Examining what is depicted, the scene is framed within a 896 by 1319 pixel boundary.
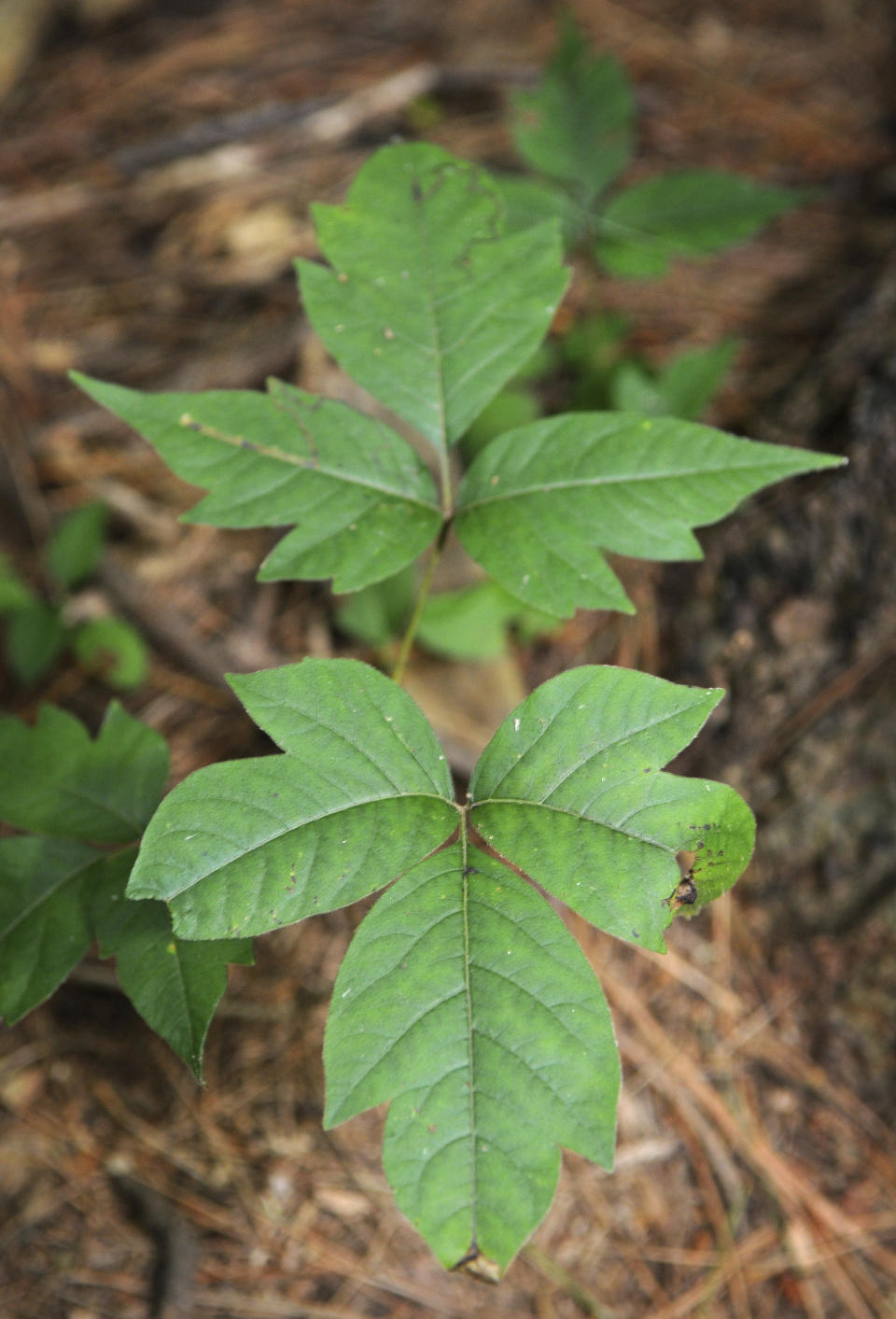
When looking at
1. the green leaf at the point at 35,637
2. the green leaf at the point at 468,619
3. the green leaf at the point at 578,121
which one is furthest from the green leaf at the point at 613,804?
the green leaf at the point at 578,121

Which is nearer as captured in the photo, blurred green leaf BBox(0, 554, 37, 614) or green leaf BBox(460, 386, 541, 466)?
blurred green leaf BBox(0, 554, 37, 614)

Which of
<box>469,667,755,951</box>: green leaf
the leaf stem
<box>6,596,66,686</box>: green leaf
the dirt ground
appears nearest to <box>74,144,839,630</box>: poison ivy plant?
<box>469,667,755,951</box>: green leaf

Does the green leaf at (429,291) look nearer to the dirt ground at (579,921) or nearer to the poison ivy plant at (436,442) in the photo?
the poison ivy plant at (436,442)

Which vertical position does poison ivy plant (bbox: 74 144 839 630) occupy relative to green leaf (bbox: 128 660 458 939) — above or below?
above

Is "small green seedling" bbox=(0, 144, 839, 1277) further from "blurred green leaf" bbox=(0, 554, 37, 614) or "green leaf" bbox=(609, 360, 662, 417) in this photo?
"blurred green leaf" bbox=(0, 554, 37, 614)

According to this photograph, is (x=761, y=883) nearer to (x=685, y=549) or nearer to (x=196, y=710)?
(x=685, y=549)

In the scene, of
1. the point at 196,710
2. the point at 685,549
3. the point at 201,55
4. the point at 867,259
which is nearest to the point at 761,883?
the point at 685,549

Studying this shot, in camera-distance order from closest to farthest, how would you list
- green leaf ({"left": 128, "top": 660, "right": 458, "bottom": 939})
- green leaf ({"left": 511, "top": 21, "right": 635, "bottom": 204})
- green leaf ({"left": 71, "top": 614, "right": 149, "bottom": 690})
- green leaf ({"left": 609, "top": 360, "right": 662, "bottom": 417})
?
green leaf ({"left": 128, "top": 660, "right": 458, "bottom": 939}) → green leaf ({"left": 609, "top": 360, "right": 662, "bottom": 417}) → green leaf ({"left": 71, "top": 614, "right": 149, "bottom": 690}) → green leaf ({"left": 511, "top": 21, "right": 635, "bottom": 204})
